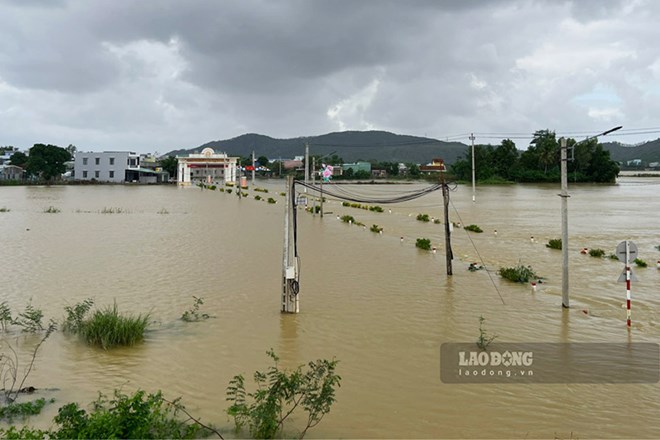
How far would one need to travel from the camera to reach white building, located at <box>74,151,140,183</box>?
4013 inches

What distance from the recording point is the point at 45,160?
92.8 meters

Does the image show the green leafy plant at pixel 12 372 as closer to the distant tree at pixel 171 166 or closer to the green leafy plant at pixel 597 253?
the green leafy plant at pixel 597 253

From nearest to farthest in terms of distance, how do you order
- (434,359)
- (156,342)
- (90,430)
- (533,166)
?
(90,430), (434,359), (156,342), (533,166)

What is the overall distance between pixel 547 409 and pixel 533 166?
11214cm

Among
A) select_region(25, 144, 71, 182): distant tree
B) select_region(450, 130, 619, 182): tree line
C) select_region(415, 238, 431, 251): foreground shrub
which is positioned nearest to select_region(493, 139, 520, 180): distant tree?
select_region(450, 130, 619, 182): tree line

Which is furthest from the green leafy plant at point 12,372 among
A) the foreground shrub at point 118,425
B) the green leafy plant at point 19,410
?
the foreground shrub at point 118,425

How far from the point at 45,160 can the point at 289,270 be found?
3790 inches

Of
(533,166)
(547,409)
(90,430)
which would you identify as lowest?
(547,409)

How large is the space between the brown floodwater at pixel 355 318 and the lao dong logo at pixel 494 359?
0.50m

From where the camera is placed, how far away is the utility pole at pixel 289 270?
1127 centimetres

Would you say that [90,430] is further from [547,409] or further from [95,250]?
[95,250]

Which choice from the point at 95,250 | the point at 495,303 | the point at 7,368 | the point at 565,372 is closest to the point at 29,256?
the point at 95,250

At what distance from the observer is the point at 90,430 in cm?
509

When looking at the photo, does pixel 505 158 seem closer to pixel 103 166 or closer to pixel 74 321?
pixel 103 166
